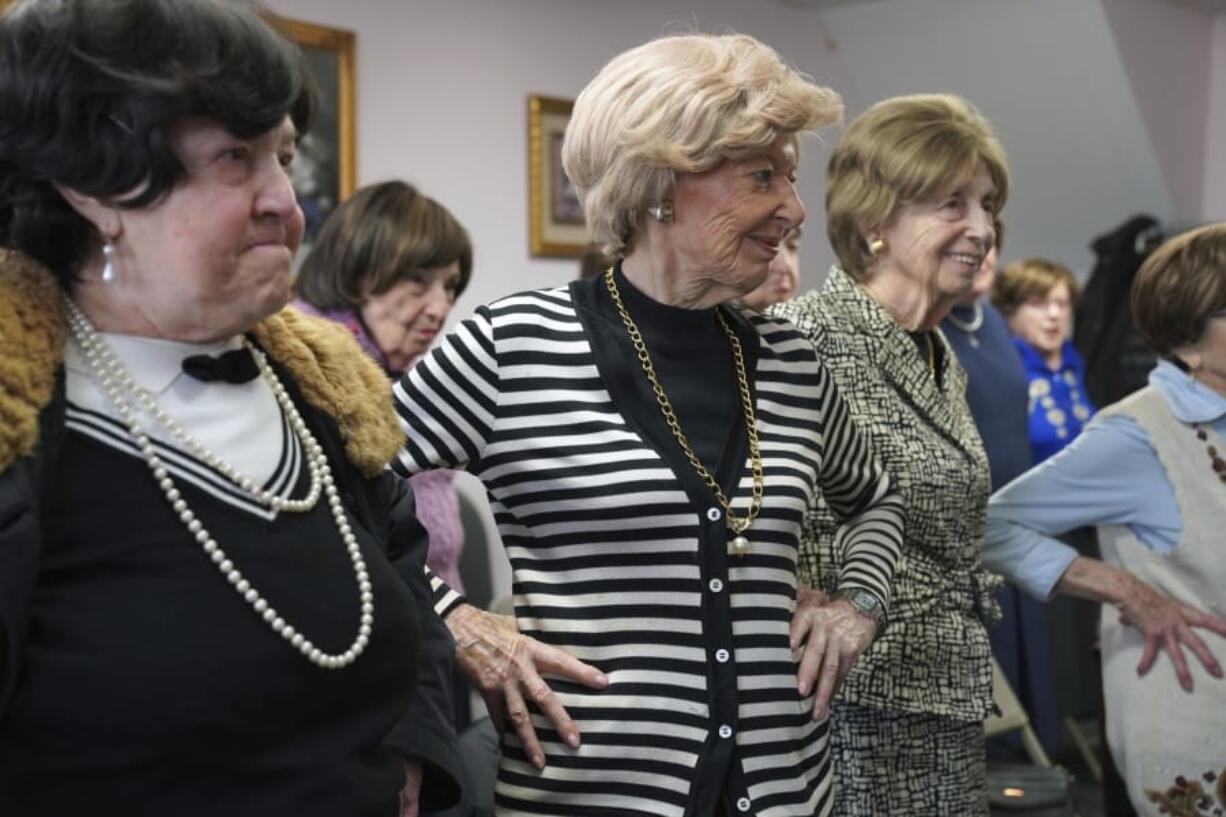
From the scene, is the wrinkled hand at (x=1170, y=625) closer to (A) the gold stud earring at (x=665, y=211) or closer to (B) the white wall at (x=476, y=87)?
(A) the gold stud earring at (x=665, y=211)

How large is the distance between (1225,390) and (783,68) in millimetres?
1230

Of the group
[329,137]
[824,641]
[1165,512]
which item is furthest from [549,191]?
[824,641]

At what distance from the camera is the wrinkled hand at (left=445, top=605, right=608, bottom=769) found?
Result: 162cm

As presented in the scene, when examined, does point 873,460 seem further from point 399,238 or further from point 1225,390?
point 399,238

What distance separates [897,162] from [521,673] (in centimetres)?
114

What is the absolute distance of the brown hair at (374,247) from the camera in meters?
3.00

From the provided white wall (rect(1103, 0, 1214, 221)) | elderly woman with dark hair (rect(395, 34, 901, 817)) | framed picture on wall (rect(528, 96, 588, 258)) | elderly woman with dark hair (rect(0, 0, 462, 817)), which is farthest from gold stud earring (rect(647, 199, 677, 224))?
white wall (rect(1103, 0, 1214, 221))

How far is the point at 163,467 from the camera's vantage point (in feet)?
4.00

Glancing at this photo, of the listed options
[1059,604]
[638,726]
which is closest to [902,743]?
[638,726]

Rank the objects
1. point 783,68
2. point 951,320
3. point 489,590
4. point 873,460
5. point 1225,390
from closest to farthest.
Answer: point 783,68, point 873,460, point 1225,390, point 489,590, point 951,320

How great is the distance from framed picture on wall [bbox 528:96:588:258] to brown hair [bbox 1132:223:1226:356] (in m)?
2.73

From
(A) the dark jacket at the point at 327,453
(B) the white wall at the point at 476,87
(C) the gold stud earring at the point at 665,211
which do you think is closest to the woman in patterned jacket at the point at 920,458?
(C) the gold stud earring at the point at 665,211

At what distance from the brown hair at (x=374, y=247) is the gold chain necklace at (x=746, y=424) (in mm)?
1266

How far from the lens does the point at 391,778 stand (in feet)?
A: 4.41
